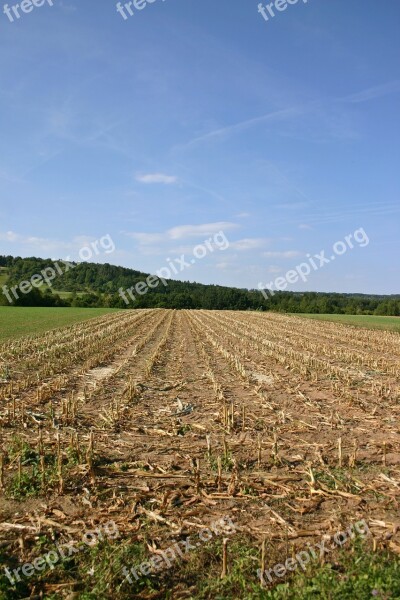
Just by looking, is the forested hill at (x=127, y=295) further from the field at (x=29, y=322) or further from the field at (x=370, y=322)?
the field at (x=29, y=322)

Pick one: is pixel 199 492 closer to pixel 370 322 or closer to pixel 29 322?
pixel 29 322

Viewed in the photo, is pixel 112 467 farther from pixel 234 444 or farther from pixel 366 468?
pixel 366 468

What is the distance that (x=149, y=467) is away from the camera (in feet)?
25.1

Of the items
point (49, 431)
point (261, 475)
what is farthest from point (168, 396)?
point (261, 475)

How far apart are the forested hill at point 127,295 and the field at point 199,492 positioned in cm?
8802

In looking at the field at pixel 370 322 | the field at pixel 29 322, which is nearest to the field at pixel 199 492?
the field at pixel 29 322

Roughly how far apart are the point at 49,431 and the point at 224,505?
488cm

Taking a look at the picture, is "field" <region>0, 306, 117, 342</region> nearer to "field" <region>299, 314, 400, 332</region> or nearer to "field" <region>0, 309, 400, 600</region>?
"field" <region>0, 309, 400, 600</region>

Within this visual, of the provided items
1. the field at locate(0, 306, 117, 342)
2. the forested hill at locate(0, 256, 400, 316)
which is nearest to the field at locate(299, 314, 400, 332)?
the forested hill at locate(0, 256, 400, 316)

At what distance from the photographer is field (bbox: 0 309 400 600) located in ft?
15.6

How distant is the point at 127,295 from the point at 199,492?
11967 centimetres

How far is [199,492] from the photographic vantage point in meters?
6.62

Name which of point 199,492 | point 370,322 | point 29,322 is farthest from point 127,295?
point 199,492

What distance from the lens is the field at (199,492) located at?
4742mm
